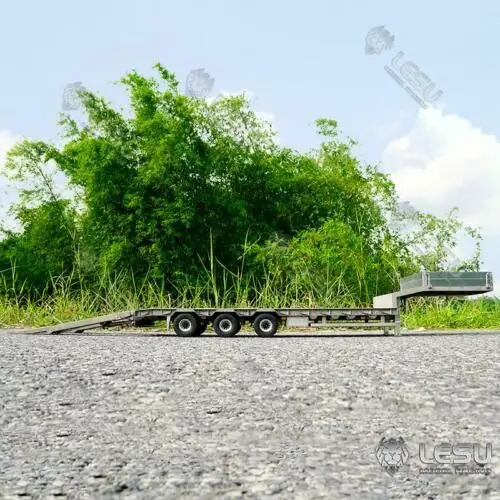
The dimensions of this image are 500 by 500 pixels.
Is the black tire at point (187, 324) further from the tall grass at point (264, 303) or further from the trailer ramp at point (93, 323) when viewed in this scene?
the tall grass at point (264, 303)

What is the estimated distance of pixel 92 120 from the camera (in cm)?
3106

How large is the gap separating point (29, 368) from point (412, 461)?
17.6ft

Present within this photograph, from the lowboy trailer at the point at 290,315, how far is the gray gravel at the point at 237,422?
606 centimetres

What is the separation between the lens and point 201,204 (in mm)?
28453

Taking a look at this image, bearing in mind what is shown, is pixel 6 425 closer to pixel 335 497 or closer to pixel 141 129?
pixel 335 497

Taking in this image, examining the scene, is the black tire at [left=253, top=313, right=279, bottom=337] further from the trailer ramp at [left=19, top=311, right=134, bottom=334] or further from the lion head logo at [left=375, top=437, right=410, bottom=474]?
the lion head logo at [left=375, top=437, right=410, bottom=474]

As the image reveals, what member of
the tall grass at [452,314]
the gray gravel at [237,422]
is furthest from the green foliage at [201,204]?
the gray gravel at [237,422]

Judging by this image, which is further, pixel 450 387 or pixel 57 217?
pixel 57 217

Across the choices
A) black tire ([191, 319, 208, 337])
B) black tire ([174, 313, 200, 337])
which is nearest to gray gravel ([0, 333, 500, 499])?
black tire ([174, 313, 200, 337])

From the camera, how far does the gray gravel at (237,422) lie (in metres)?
4.36

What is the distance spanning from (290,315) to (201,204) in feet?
43.7

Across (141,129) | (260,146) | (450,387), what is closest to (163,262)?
(141,129)

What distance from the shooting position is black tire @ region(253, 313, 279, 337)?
15664 millimetres

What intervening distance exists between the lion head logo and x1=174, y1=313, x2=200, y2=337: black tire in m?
10.7
